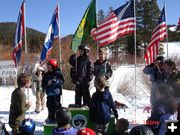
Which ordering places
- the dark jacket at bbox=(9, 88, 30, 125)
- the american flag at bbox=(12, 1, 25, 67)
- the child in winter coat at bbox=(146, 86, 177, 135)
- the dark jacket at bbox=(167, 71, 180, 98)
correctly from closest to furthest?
1. the child in winter coat at bbox=(146, 86, 177, 135)
2. the dark jacket at bbox=(9, 88, 30, 125)
3. the dark jacket at bbox=(167, 71, 180, 98)
4. the american flag at bbox=(12, 1, 25, 67)

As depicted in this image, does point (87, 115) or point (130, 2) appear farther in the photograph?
point (130, 2)

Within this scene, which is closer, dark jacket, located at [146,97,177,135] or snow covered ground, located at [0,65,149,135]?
dark jacket, located at [146,97,177,135]

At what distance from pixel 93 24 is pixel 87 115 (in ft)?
10.6

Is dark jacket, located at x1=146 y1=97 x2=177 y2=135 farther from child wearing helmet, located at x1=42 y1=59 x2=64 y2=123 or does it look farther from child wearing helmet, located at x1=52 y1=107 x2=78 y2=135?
child wearing helmet, located at x1=42 y1=59 x2=64 y2=123

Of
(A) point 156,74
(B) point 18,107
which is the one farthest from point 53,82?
(A) point 156,74

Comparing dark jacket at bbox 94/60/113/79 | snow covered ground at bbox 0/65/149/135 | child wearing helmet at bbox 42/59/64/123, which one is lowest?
snow covered ground at bbox 0/65/149/135

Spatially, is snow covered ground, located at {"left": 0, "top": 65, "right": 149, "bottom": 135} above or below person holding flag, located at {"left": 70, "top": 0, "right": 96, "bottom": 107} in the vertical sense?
below

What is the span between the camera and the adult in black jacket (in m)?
8.40

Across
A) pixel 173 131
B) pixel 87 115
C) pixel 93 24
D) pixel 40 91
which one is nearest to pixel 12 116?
pixel 87 115

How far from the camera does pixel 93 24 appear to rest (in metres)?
9.82

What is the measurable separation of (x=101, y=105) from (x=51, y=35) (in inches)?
164

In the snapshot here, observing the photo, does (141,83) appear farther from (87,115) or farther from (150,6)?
(150,6)

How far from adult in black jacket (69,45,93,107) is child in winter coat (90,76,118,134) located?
1.60 m

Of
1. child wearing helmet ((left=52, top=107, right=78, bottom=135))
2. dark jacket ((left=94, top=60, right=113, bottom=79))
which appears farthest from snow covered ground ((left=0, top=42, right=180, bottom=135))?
child wearing helmet ((left=52, top=107, right=78, bottom=135))
